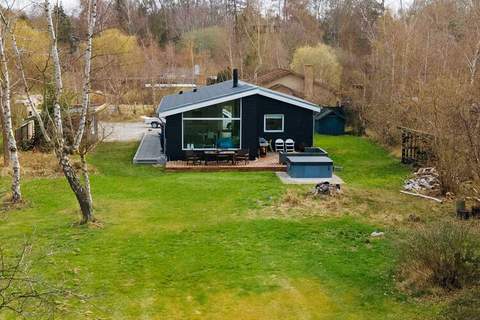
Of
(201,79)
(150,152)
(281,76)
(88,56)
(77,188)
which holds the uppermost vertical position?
(201,79)

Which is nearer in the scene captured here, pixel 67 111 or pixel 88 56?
pixel 88 56

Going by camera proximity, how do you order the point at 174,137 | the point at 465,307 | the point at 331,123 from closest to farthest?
the point at 465,307
the point at 174,137
the point at 331,123

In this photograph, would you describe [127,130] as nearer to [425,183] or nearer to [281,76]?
[281,76]

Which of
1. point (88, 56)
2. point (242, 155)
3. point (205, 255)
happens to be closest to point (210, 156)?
point (242, 155)

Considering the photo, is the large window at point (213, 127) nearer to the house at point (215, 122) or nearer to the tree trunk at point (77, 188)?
the house at point (215, 122)

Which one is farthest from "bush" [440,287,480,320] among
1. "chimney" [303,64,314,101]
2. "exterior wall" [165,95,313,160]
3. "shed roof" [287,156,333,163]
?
"chimney" [303,64,314,101]

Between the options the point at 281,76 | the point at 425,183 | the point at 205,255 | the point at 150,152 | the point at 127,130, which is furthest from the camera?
the point at 281,76

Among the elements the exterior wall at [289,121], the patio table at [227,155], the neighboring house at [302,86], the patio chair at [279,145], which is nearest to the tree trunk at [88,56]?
the patio table at [227,155]

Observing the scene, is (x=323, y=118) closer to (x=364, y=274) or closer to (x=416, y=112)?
(x=416, y=112)
